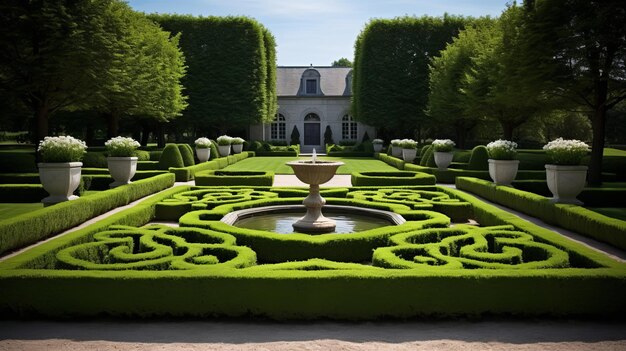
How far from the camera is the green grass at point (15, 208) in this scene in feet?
37.0

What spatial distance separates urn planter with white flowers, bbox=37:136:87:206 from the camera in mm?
11312

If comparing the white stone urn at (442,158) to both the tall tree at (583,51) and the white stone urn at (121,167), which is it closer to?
the tall tree at (583,51)

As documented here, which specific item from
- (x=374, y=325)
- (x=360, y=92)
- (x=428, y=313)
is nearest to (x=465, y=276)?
(x=428, y=313)

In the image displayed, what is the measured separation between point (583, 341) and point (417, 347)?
1.56m

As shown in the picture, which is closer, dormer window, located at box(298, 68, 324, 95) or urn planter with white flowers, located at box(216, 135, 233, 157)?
urn planter with white flowers, located at box(216, 135, 233, 157)

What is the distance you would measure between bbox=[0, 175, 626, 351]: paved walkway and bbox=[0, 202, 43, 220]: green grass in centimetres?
726

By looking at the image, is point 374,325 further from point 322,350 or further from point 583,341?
point 583,341

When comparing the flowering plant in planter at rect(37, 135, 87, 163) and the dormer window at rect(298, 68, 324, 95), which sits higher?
the dormer window at rect(298, 68, 324, 95)

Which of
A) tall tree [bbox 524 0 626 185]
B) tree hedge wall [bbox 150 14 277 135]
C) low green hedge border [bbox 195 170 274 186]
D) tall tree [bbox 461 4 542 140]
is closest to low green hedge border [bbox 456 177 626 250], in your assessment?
tall tree [bbox 524 0 626 185]

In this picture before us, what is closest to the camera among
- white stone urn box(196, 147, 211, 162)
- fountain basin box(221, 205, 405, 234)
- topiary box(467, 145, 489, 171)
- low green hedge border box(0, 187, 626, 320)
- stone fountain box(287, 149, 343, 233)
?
low green hedge border box(0, 187, 626, 320)

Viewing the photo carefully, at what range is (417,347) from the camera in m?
4.53

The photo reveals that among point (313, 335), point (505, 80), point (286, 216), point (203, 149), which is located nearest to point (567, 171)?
point (286, 216)

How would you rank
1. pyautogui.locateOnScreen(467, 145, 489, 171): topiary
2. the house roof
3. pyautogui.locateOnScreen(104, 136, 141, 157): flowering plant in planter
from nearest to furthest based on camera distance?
pyautogui.locateOnScreen(104, 136, 141, 157): flowering plant in planter → pyautogui.locateOnScreen(467, 145, 489, 171): topiary → the house roof

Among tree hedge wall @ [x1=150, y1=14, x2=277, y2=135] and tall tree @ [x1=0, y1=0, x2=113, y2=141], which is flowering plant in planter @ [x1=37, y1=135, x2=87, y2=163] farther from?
tree hedge wall @ [x1=150, y1=14, x2=277, y2=135]
